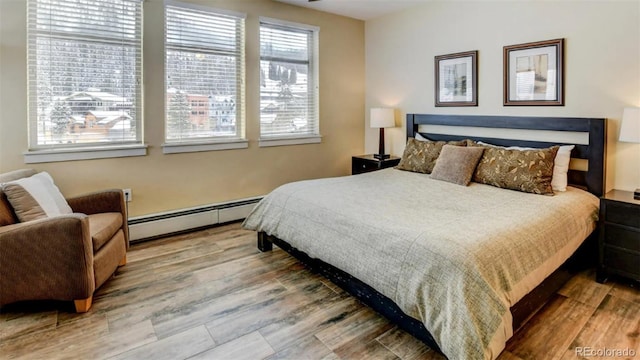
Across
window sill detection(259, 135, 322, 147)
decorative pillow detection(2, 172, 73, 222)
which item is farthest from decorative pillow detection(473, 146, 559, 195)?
decorative pillow detection(2, 172, 73, 222)

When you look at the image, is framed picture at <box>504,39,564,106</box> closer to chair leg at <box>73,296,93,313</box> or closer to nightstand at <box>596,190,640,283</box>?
nightstand at <box>596,190,640,283</box>

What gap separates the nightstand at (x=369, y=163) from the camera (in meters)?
4.70

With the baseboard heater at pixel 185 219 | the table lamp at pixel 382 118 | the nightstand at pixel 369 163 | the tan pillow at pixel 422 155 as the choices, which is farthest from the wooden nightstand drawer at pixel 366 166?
the baseboard heater at pixel 185 219

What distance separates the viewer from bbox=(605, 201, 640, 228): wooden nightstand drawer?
2.66m

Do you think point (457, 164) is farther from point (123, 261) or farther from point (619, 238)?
point (123, 261)

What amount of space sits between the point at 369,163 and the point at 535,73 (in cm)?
202

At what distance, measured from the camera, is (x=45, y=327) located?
89.3 inches

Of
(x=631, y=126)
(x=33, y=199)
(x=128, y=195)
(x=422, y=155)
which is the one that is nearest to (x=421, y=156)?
(x=422, y=155)

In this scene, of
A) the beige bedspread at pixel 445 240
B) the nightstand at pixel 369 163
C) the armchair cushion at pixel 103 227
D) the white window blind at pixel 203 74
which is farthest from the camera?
the nightstand at pixel 369 163

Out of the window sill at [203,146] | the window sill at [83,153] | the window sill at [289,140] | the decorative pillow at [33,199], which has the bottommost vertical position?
the decorative pillow at [33,199]

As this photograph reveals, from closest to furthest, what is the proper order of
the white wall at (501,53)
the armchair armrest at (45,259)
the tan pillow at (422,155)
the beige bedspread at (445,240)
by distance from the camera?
the beige bedspread at (445,240) → the armchair armrest at (45,259) → the white wall at (501,53) → the tan pillow at (422,155)

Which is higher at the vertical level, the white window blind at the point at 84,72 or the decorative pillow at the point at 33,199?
the white window blind at the point at 84,72

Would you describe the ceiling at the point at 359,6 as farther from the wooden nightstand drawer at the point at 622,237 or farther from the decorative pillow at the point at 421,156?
the wooden nightstand drawer at the point at 622,237

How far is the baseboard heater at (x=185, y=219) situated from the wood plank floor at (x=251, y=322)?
24.4 inches
